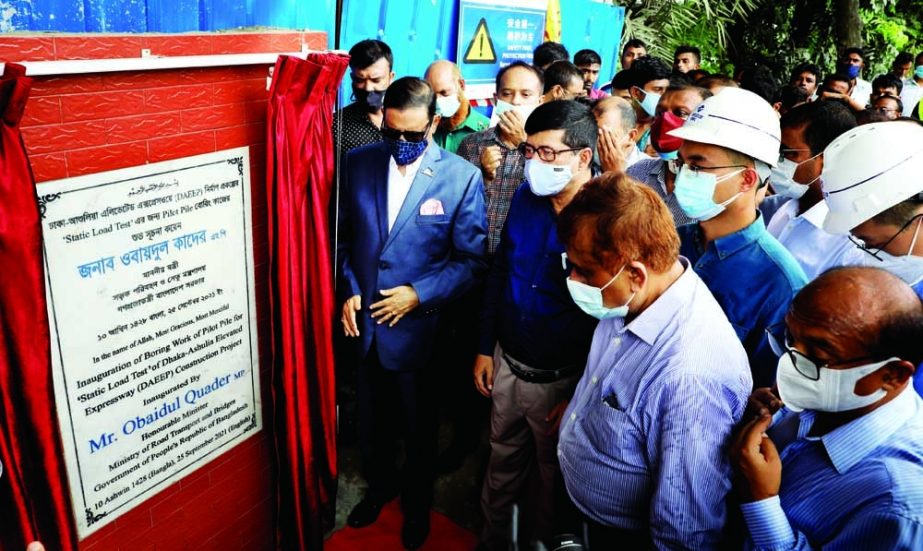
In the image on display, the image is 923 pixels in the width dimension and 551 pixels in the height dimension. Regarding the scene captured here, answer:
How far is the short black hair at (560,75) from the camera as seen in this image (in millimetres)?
4812

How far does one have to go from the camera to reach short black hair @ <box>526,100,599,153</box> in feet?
9.01

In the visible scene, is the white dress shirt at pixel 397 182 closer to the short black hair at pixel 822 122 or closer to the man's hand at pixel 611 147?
the man's hand at pixel 611 147

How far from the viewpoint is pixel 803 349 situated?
1571 millimetres

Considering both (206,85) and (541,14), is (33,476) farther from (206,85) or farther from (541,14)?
(541,14)

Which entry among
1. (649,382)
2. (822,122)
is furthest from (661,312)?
(822,122)

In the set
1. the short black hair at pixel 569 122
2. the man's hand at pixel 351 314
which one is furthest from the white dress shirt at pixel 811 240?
the man's hand at pixel 351 314

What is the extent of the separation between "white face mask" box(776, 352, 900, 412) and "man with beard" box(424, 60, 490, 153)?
9.10 ft

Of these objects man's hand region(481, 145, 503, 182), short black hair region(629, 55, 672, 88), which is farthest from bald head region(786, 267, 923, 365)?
short black hair region(629, 55, 672, 88)

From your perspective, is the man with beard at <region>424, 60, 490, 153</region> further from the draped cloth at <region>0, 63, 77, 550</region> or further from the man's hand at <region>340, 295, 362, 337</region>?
the draped cloth at <region>0, 63, 77, 550</region>

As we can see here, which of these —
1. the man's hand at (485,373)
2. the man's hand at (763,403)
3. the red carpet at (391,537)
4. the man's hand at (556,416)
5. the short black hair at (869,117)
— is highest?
the short black hair at (869,117)

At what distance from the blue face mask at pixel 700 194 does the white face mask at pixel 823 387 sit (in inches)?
34.3

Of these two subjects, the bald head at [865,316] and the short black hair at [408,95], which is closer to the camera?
the bald head at [865,316]

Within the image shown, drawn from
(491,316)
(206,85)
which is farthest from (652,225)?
(206,85)

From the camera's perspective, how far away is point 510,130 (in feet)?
12.3
